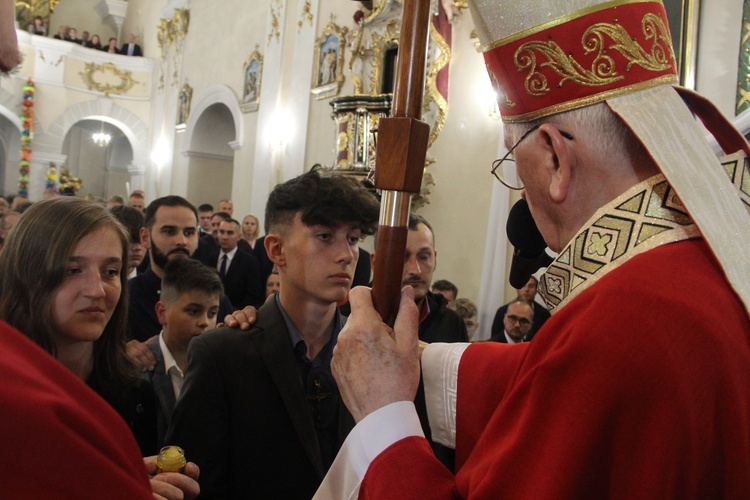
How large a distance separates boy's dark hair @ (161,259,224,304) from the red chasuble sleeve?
6.79 ft

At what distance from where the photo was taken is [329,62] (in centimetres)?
902

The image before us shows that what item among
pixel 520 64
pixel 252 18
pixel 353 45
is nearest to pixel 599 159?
pixel 520 64

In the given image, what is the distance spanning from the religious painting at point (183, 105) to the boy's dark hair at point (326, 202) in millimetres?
12575

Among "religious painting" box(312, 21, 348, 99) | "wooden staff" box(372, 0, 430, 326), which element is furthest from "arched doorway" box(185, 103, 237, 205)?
"wooden staff" box(372, 0, 430, 326)

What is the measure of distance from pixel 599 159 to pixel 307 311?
1.17 m

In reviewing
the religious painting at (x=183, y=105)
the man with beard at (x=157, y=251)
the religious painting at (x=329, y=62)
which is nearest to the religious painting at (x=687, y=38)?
the man with beard at (x=157, y=251)

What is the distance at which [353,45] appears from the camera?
27.7 ft

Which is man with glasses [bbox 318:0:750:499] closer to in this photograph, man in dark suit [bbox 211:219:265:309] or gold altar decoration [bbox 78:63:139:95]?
man in dark suit [bbox 211:219:265:309]

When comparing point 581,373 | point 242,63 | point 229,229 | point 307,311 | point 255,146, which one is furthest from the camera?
point 242,63

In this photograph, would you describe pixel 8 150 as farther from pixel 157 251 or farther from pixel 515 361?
pixel 515 361

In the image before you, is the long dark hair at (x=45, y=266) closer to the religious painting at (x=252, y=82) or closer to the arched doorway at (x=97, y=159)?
the religious painting at (x=252, y=82)

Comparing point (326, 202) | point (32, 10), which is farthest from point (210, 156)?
point (326, 202)

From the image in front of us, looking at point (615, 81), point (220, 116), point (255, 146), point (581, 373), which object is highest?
point (220, 116)

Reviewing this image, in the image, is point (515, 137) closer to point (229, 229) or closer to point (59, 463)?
point (59, 463)
